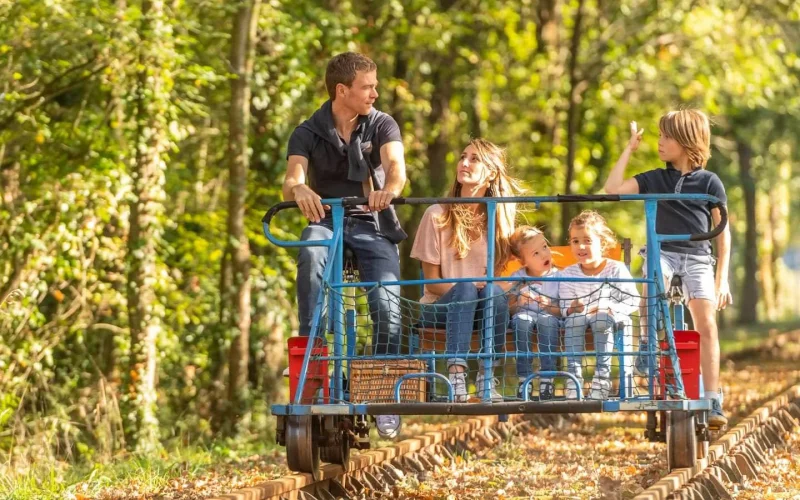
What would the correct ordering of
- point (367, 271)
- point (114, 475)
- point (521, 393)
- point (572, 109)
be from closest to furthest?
1. point (521, 393)
2. point (367, 271)
3. point (114, 475)
4. point (572, 109)

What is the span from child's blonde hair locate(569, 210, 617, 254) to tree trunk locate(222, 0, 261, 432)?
243 inches

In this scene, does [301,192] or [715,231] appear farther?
[301,192]

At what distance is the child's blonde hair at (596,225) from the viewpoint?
7504 millimetres

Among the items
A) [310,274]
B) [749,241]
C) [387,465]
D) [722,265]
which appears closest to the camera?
[310,274]

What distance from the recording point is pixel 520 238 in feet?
25.0

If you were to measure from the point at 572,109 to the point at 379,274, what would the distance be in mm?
16077

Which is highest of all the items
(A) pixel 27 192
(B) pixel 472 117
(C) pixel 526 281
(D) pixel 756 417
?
(B) pixel 472 117

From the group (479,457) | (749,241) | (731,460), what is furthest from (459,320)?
(749,241)

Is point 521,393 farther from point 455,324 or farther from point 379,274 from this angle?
point 379,274

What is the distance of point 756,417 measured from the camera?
33.7ft

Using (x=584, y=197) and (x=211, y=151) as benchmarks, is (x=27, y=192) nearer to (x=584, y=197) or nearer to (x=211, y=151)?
(x=211, y=151)

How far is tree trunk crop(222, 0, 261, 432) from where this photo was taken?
1317 cm

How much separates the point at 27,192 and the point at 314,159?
5105 mm

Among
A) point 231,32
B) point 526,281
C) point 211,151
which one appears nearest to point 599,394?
point 526,281
